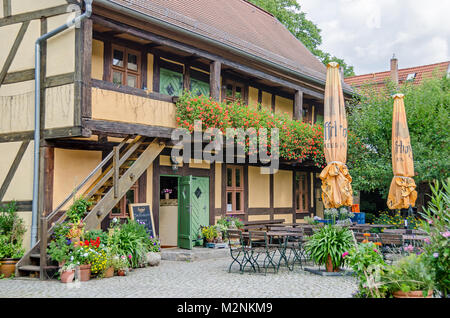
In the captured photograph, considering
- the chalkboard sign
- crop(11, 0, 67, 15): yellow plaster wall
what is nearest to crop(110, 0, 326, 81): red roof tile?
crop(11, 0, 67, 15): yellow plaster wall

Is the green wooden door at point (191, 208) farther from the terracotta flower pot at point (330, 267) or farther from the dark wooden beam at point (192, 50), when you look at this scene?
the terracotta flower pot at point (330, 267)

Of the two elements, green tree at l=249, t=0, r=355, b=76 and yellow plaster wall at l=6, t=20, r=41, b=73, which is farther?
green tree at l=249, t=0, r=355, b=76

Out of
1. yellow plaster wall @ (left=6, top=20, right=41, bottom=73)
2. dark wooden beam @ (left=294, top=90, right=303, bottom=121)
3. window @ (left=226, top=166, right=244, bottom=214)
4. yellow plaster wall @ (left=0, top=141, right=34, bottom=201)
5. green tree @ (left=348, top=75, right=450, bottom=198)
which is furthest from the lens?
dark wooden beam @ (left=294, top=90, right=303, bottom=121)

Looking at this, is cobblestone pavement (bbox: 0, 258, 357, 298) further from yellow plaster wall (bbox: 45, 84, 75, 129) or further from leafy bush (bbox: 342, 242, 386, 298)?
yellow plaster wall (bbox: 45, 84, 75, 129)

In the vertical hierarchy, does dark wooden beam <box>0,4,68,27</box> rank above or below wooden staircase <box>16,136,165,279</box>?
above

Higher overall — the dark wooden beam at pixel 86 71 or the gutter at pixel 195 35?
the gutter at pixel 195 35

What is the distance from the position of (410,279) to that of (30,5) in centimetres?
965

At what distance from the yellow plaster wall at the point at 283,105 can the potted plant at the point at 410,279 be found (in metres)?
11.7

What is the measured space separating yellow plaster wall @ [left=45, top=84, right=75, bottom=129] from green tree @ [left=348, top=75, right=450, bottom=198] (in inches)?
368

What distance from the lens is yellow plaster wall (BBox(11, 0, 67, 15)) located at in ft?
35.0

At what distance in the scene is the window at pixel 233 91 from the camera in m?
15.0

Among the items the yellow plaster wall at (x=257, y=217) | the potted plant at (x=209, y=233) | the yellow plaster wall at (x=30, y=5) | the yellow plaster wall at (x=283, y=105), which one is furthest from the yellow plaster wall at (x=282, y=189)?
the yellow plaster wall at (x=30, y=5)
